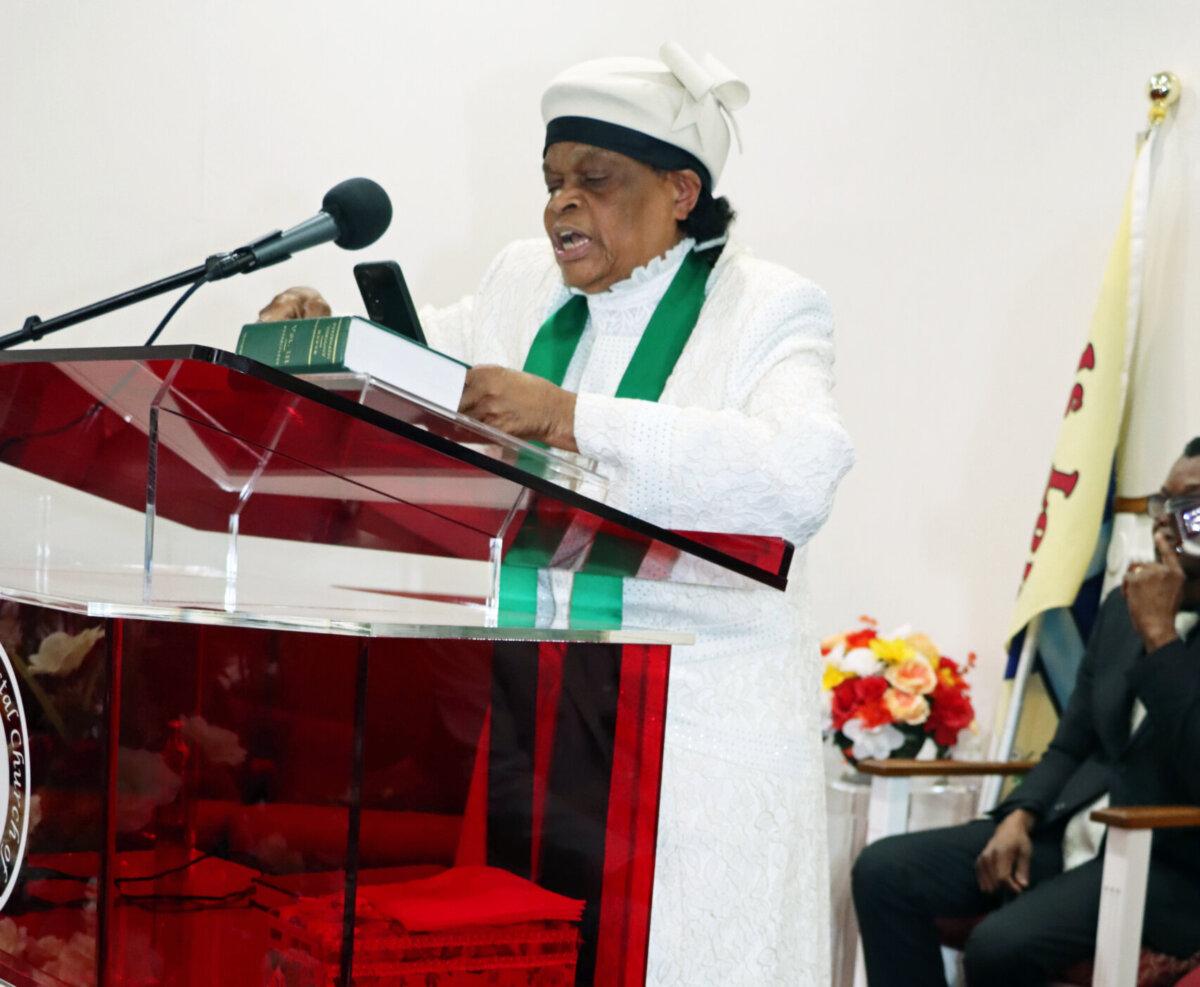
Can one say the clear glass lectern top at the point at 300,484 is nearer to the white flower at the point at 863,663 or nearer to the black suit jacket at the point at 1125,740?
the black suit jacket at the point at 1125,740

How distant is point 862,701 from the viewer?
121 inches

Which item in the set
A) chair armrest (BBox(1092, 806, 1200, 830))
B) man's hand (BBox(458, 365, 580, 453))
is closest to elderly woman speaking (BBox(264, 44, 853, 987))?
man's hand (BBox(458, 365, 580, 453))

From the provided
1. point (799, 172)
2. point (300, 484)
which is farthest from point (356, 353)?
point (799, 172)

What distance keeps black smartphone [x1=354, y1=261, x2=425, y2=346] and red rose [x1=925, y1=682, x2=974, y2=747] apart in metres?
2.18

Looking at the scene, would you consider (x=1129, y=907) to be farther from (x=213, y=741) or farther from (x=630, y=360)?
(x=213, y=741)

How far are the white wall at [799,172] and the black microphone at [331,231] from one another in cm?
208

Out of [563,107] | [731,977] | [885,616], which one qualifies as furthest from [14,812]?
[885,616]

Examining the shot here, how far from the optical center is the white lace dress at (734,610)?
50.1 inches

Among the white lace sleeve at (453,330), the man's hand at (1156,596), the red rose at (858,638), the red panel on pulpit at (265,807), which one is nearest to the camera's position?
the red panel on pulpit at (265,807)

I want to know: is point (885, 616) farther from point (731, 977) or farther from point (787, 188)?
point (731, 977)

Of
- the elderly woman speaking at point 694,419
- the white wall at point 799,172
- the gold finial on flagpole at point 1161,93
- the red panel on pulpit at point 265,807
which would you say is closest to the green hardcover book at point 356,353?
the elderly woman speaking at point 694,419

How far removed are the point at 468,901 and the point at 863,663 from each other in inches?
95.8

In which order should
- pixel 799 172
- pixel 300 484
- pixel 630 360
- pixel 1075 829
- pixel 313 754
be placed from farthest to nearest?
pixel 799 172 < pixel 1075 829 < pixel 630 360 < pixel 300 484 < pixel 313 754

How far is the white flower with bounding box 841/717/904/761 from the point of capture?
3.07m
